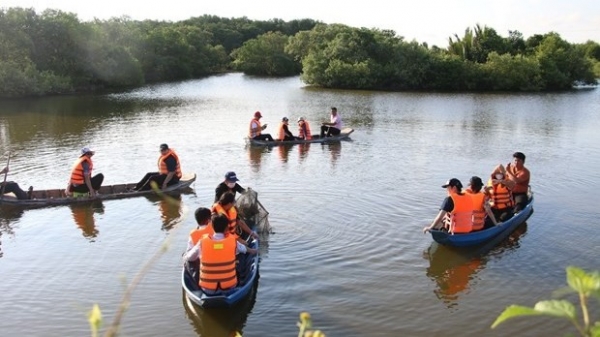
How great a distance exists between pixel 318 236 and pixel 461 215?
3.17 m

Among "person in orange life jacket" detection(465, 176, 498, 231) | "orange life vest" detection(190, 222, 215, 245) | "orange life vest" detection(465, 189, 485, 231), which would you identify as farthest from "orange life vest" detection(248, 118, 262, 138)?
"orange life vest" detection(190, 222, 215, 245)

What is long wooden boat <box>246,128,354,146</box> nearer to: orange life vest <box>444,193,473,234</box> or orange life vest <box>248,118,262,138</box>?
orange life vest <box>248,118,262,138</box>

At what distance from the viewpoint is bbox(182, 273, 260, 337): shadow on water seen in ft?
30.0

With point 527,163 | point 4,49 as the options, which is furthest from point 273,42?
point 527,163

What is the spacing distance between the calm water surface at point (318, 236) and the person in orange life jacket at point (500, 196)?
643 mm

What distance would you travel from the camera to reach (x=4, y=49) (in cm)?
4684

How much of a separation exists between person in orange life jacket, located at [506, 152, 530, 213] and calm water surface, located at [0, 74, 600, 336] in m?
0.58

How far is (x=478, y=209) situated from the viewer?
40.4ft

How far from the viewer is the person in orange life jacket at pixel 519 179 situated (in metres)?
14.6

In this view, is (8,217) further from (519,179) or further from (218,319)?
(519,179)

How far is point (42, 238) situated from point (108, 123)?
1932 cm

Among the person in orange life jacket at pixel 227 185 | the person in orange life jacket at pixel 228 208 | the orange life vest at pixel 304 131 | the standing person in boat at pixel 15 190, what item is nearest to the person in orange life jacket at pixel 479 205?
the person in orange life jacket at pixel 228 208

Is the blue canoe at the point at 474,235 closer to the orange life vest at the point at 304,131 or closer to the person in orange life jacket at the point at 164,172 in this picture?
the person in orange life jacket at the point at 164,172

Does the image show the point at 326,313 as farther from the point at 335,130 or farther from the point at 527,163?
the point at 335,130
